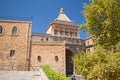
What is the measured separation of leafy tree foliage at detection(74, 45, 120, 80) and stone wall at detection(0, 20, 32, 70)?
21.3 meters

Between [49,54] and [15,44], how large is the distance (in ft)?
20.5

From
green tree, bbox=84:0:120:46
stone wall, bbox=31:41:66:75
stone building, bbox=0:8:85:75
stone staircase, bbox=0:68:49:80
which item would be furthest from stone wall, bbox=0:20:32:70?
green tree, bbox=84:0:120:46

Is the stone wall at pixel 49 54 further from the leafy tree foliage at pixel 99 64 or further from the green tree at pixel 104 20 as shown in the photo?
the leafy tree foliage at pixel 99 64

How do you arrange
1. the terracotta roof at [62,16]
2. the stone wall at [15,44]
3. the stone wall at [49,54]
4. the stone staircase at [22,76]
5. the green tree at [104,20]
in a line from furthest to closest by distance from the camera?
the terracotta roof at [62,16] < the stone wall at [49,54] < the stone wall at [15,44] < the stone staircase at [22,76] < the green tree at [104,20]

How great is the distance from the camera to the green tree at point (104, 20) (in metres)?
11.4

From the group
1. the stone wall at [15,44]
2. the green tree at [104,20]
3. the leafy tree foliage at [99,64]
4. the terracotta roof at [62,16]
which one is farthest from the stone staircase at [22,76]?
the terracotta roof at [62,16]

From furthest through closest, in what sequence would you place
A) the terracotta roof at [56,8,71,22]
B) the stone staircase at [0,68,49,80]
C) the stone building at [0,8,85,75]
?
the terracotta roof at [56,8,71,22] < the stone building at [0,8,85,75] < the stone staircase at [0,68,49,80]

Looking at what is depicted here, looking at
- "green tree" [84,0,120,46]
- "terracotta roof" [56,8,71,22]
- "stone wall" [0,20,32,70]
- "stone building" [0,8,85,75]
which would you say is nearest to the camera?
"green tree" [84,0,120,46]

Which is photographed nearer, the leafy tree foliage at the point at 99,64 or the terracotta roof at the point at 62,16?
the leafy tree foliage at the point at 99,64

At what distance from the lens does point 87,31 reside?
509 inches

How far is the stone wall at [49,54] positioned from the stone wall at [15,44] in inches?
55.8

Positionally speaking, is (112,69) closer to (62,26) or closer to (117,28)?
(117,28)

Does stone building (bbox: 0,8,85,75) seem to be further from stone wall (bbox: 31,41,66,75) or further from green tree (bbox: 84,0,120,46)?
green tree (bbox: 84,0,120,46)

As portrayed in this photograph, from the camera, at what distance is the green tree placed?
1144 cm
